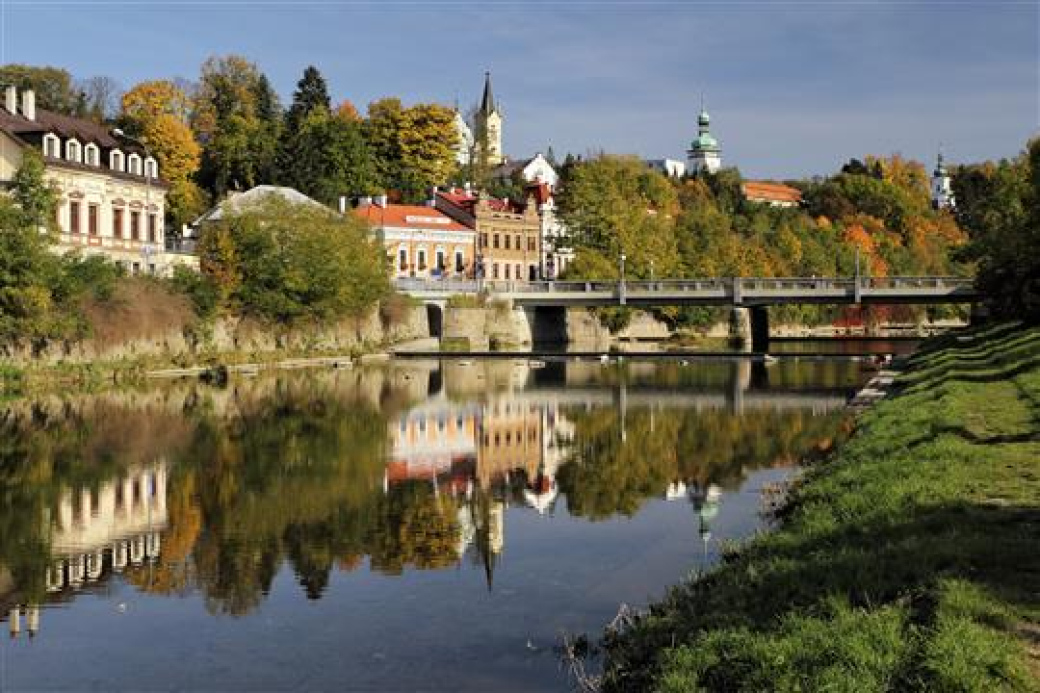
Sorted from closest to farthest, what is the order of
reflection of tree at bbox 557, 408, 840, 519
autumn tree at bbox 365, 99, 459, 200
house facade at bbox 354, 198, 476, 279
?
reflection of tree at bbox 557, 408, 840, 519, house facade at bbox 354, 198, 476, 279, autumn tree at bbox 365, 99, 459, 200

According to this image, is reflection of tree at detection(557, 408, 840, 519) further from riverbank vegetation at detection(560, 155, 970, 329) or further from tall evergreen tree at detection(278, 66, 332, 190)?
tall evergreen tree at detection(278, 66, 332, 190)

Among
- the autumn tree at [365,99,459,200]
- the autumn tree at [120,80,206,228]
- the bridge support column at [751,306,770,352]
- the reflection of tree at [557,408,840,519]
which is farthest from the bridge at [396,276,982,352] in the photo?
the reflection of tree at [557,408,840,519]

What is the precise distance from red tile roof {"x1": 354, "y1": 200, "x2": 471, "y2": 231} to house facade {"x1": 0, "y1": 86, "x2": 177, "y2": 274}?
2454 centimetres

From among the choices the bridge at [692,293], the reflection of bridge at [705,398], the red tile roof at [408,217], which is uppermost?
the red tile roof at [408,217]

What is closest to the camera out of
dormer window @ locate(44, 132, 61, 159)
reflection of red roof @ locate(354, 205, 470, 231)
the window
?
dormer window @ locate(44, 132, 61, 159)

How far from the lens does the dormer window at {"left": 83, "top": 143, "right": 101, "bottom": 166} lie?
6850 centimetres

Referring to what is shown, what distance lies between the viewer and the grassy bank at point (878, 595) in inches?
409

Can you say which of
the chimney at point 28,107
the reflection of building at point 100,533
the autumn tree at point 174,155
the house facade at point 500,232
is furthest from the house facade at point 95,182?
the reflection of building at point 100,533

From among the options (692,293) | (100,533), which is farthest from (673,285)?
(100,533)

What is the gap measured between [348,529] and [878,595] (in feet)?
39.8

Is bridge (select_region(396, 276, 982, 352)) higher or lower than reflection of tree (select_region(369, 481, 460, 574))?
higher

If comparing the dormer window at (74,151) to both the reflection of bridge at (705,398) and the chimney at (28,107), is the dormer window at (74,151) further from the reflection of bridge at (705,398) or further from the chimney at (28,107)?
the reflection of bridge at (705,398)

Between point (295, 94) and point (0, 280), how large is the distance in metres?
72.9

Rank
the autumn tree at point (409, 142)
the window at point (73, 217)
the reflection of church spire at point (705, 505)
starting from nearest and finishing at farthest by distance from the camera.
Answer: the reflection of church spire at point (705, 505)
the window at point (73, 217)
the autumn tree at point (409, 142)
